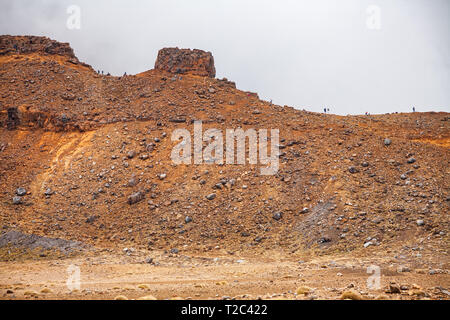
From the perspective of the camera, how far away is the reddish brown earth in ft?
52.1

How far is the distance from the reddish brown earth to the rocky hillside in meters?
0.11

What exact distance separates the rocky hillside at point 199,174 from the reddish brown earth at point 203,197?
11 centimetres

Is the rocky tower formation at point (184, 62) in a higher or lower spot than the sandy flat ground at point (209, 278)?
higher

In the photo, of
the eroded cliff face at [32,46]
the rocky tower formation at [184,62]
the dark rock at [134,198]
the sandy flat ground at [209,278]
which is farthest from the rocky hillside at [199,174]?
the eroded cliff face at [32,46]

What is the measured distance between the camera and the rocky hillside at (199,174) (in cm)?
2175

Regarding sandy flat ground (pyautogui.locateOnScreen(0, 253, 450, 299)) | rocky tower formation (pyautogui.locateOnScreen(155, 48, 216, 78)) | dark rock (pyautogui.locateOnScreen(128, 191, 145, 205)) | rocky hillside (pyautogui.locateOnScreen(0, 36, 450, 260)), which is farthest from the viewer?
rocky tower formation (pyautogui.locateOnScreen(155, 48, 216, 78))

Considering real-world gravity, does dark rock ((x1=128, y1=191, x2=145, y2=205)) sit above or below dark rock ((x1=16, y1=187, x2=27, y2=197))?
below

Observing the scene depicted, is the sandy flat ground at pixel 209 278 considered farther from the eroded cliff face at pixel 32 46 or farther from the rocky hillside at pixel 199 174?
the eroded cliff face at pixel 32 46

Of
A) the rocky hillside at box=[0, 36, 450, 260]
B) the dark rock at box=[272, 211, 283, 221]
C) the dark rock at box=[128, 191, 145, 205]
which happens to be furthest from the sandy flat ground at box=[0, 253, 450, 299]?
the dark rock at box=[128, 191, 145, 205]

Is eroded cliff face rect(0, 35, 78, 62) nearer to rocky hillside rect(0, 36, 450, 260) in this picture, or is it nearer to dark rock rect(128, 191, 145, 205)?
rocky hillside rect(0, 36, 450, 260)

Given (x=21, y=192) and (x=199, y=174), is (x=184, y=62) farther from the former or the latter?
(x=21, y=192)

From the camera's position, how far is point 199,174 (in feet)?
90.9

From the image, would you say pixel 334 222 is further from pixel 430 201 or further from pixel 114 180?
pixel 114 180
